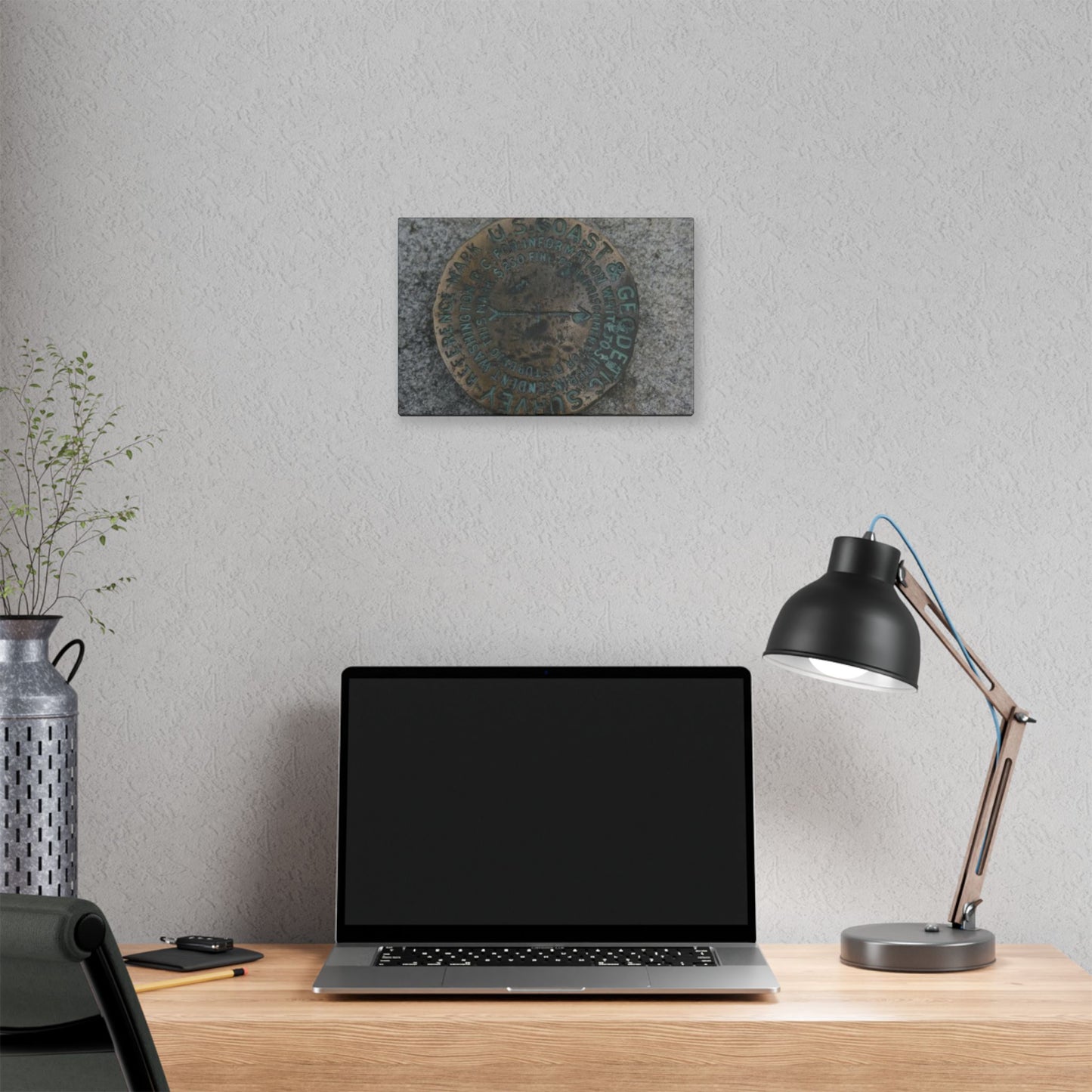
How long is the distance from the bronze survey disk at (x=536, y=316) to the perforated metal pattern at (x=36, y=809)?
2.39 ft

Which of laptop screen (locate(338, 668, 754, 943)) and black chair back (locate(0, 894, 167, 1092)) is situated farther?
laptop screen (locate(338, 668, 754, 943))

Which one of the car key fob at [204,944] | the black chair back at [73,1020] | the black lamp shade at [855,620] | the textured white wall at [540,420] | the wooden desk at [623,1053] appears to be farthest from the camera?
the textured white wall at [540,420]

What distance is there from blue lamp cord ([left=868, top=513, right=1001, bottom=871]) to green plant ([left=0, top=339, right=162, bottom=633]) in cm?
104

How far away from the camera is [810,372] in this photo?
170cm

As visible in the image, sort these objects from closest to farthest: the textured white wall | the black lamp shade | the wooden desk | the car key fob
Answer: the wooden desk → the black lamp shade → the car key fob → the textured white wall

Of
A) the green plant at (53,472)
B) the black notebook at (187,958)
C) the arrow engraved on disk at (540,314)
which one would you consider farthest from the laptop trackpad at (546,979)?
the arrow engraved on disk at (540,314)

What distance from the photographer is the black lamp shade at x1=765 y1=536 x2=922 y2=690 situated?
140 cm

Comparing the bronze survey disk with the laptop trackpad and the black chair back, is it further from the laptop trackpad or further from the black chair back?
the black chair back

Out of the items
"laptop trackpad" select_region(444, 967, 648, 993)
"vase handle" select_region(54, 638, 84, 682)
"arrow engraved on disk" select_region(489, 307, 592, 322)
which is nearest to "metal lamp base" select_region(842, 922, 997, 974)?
"laptop trackpad" select_region(444, 967, 648, 993)

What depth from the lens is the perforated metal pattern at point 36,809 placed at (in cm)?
143

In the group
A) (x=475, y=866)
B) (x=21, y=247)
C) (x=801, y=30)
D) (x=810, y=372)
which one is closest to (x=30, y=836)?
(x=475, y=866)

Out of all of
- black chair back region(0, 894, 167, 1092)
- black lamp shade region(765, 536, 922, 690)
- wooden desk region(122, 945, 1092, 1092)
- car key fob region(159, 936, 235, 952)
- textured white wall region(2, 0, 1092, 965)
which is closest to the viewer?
black chair back region(0, 894, 167, 1092)

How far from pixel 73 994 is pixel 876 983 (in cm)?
96

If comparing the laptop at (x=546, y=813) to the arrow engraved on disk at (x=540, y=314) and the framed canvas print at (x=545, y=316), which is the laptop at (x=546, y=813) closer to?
the framed canvas print at (x=545, y=316)
